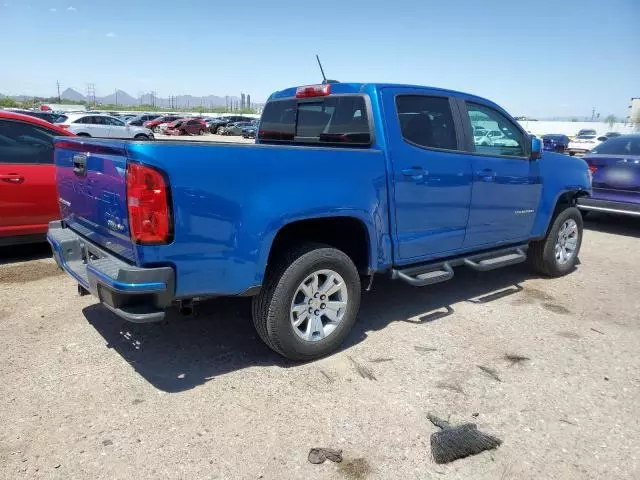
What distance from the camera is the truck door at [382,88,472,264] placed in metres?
4.03

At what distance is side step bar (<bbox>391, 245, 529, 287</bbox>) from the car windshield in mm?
4820

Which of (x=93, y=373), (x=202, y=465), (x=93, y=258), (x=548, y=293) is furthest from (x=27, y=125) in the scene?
(x=548, y=293)

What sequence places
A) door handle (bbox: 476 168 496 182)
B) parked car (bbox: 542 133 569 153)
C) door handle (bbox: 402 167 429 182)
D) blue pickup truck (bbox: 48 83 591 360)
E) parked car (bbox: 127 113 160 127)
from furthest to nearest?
parked car (bbox: 127 113 160 127) < parked car (bbox: 542 133 569 153) < door handle (bbox: 476 168 496 182) < door handle (bbox: 402 167 429 182) < blue pickup truck (bbox: 48 83 591 360)

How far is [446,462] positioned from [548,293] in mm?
3444

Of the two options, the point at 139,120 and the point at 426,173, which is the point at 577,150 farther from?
the point at 139,120

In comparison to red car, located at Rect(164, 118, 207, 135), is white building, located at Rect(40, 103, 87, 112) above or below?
above

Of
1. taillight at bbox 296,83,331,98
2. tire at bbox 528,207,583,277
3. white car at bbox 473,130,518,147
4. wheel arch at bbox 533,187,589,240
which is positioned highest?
taillight at bbox 296,83,331,98

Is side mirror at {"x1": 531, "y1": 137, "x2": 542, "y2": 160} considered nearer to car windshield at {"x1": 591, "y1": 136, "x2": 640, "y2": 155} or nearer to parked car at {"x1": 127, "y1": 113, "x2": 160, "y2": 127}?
car windshield at {"x1": 591, "y1": 136, "x2": 640, "y2": 155}

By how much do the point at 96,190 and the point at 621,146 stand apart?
30.0ft

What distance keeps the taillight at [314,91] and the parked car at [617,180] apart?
600cm

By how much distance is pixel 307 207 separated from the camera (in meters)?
3.39

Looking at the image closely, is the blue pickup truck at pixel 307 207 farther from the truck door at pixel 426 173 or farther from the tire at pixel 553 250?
the tire at pixel 553 250

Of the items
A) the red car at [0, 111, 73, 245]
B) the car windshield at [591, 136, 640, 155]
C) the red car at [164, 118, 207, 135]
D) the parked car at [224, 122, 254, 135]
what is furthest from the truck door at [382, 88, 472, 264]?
the parked car at [224, 122, 254, 135]

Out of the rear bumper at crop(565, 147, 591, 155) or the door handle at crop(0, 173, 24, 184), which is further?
the rear bumper at crop(565, 147, 591, 155)
